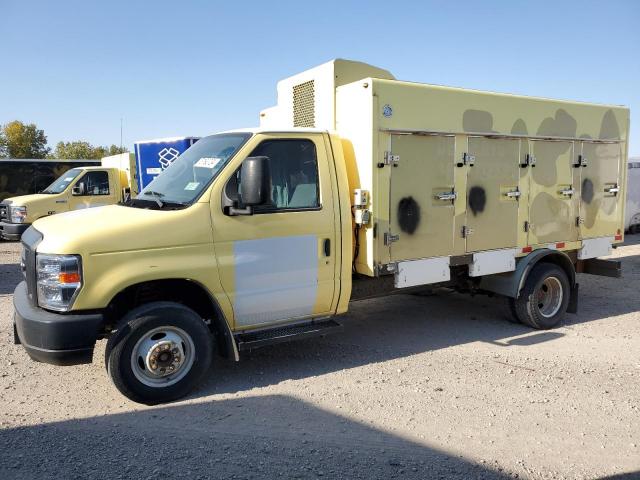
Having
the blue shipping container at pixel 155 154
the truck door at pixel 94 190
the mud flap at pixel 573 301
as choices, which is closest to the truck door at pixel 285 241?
the mud flap at pixel 573 301

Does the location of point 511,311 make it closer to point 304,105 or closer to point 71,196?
point 304,105

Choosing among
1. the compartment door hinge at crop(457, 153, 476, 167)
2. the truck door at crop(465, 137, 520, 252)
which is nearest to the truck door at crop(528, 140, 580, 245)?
the truck door at crop(465, 137, 520, 252)

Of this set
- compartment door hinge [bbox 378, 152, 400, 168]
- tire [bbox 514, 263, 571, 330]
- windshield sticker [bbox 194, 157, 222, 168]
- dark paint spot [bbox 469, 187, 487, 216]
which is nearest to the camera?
windshield sticker [bbox 194, 157, 222, 168]

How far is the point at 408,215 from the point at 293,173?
127 centimetres

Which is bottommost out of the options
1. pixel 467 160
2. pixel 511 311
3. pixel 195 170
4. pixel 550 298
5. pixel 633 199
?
pixel 511 311

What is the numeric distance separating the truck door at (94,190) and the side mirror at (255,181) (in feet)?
36.3

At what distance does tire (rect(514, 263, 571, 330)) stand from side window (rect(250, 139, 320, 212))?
3145 millimetres

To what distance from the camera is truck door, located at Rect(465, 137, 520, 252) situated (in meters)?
5.98

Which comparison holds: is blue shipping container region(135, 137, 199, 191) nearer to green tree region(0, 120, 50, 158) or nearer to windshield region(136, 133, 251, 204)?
windshield region(136, 133, 251, 204)

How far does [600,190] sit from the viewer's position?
23.5 ft

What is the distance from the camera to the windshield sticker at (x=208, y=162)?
4812 millimetres

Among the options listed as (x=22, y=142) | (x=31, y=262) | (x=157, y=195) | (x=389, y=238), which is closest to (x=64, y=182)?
(x=157, y=195)

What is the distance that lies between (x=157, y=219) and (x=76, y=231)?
0.61m

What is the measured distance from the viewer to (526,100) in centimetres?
628
